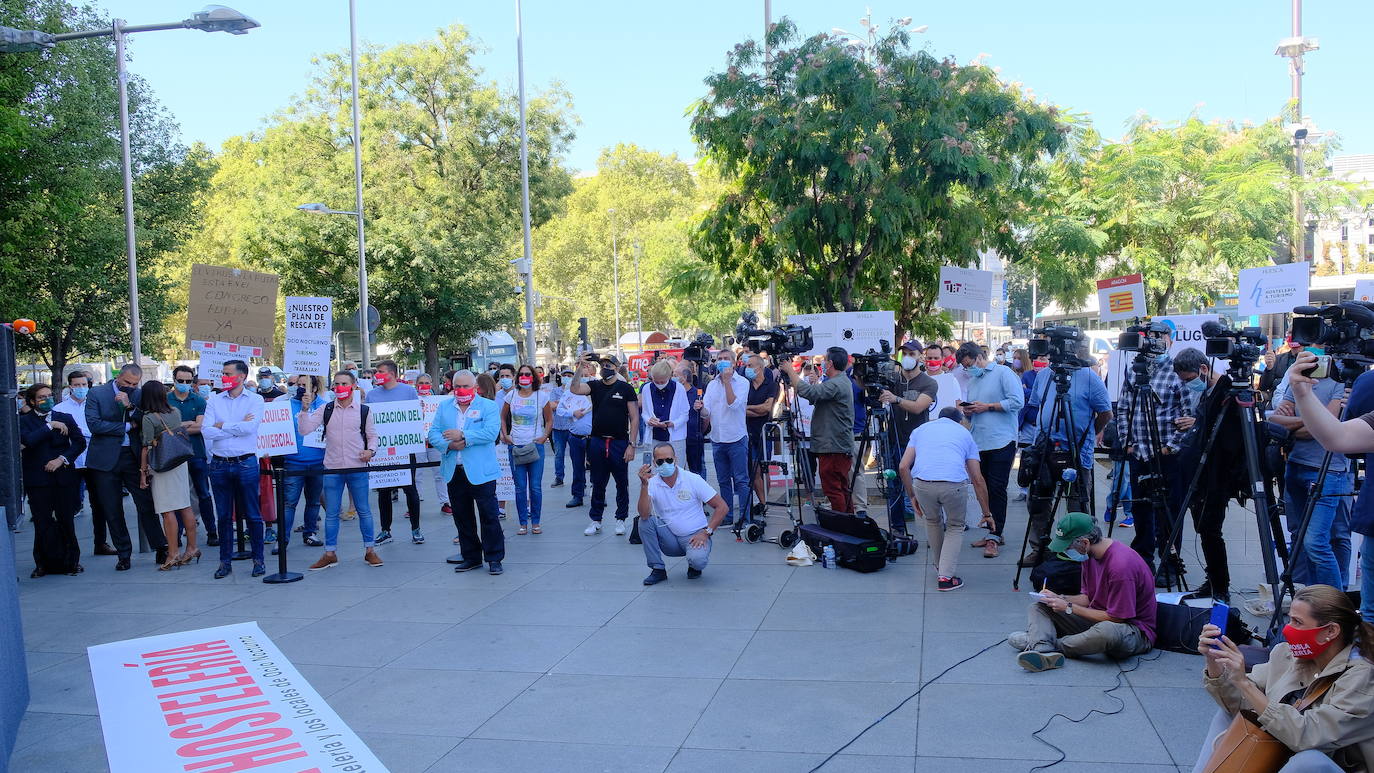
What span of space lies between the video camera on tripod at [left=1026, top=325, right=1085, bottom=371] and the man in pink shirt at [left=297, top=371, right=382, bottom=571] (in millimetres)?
6264

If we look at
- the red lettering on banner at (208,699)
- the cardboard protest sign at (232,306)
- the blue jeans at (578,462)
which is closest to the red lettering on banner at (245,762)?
the red lettering on banner at (208,699)

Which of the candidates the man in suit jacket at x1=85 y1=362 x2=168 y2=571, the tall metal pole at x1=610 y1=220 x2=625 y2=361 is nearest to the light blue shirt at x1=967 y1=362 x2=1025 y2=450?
the man in suit jacket at x1=85 y1=362 x2=168 y2=571

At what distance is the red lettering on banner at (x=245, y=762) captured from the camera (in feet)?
15.4

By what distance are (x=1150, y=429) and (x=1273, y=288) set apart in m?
6.67

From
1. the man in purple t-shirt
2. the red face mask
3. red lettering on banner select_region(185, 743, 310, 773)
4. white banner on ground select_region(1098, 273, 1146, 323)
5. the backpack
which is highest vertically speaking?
white banner on ground select_region(1098, 273, 1146, 323)

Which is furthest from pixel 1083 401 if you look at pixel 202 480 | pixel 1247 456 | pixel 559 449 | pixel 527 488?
pixel 202 480

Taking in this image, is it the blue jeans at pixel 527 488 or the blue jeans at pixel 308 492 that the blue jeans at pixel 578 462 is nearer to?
the blue jeans at pixel 527 488

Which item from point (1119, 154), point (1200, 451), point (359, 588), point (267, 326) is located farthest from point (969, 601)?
point (1119, 154)

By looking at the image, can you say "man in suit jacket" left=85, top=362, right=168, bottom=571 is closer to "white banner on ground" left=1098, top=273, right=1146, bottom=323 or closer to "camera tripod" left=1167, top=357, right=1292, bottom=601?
"camera tripod" left=1167, top=357, right=1292, bottom=601

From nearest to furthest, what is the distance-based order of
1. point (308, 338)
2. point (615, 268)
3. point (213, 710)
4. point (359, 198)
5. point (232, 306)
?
point (213, 710) → point (308, 338) → point (232, 306) → point (359, 198) → point (615, 268)

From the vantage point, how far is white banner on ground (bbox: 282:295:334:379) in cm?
1220

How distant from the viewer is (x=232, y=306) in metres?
12.7

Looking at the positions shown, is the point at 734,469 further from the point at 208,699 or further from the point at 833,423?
the point at 208,699

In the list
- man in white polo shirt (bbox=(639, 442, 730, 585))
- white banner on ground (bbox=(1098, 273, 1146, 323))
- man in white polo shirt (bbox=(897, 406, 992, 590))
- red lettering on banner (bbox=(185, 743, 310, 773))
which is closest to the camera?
red lettering on banner (bbox=(185, 743, 310, 773))
